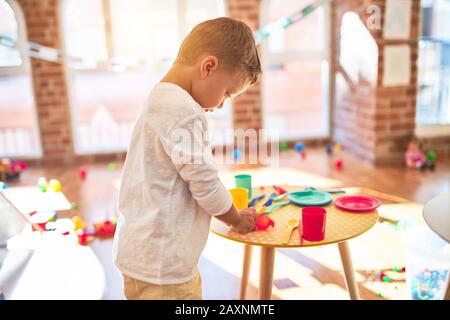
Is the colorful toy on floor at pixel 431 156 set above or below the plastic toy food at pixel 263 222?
below

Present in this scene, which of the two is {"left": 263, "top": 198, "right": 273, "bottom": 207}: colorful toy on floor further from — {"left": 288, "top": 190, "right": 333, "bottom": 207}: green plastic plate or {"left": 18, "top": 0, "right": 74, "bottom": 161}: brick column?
{"left": 18, "top": 0, "right": 74, "bottom": 161}: brick column

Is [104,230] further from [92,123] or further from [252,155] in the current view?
[92,123]

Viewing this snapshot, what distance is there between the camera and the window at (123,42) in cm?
375

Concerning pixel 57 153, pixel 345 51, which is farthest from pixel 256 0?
pixel 57 153

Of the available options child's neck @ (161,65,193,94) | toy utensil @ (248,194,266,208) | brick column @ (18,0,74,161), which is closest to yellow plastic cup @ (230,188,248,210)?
toy utensil @ (248,194,266,208)

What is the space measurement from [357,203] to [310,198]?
0.44ft

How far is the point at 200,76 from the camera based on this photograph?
3.10ft

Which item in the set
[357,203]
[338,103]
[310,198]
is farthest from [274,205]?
[338,103]

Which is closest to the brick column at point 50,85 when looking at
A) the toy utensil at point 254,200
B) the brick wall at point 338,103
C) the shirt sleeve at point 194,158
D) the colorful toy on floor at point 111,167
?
the brick wall at point 338,103

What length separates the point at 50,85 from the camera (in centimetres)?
371

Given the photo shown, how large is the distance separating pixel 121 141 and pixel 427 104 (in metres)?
2.74

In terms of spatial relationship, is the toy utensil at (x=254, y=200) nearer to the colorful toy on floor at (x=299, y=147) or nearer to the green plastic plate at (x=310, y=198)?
the green plastic plate at (x=310, y=198)

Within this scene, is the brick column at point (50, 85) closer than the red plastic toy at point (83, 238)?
No

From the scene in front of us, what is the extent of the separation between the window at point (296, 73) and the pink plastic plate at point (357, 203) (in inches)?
105
